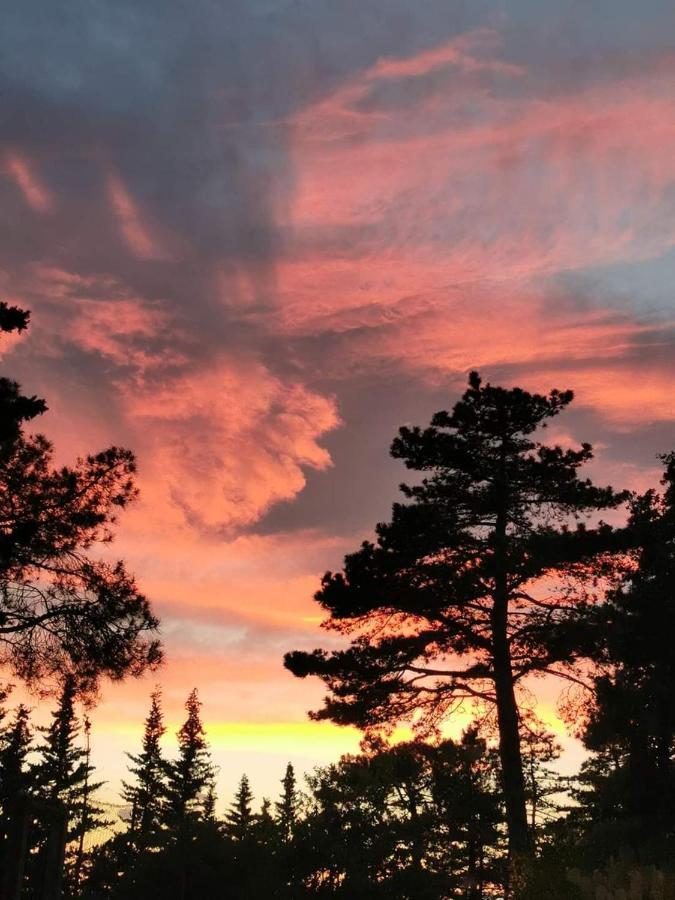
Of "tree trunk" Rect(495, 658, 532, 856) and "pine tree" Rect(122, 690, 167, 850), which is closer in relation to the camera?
"tree trunk" Rect(495, 658, 532, 856)

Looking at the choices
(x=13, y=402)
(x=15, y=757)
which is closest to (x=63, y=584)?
(x=13, y=402)

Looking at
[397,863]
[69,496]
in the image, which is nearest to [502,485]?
[69,496]

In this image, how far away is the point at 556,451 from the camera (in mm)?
22047

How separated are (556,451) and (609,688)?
6339 mm

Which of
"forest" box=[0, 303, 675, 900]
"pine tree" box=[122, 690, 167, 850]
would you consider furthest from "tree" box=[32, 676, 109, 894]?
"forest" box=[0, 303, 675, 900]

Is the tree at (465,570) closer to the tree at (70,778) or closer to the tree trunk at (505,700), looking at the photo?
the tree trunk at (505,700)

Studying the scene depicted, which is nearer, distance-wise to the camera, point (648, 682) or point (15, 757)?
point (648, 682)

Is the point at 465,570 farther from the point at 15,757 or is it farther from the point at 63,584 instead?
the point at 15,757

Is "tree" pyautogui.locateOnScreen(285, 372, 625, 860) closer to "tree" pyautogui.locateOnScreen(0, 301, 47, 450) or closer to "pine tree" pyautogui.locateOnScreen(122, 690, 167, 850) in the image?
"tree" pyautogui.locateOnScreen(0, 301, 47, 450)

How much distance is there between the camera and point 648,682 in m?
24.8

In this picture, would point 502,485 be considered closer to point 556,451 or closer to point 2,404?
point 556,451

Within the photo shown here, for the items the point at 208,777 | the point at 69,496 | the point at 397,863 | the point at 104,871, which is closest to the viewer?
the point at 69,496

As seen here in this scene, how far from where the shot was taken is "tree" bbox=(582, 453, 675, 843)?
901 inches

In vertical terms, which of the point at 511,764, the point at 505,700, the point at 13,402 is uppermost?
the point at 13,402
